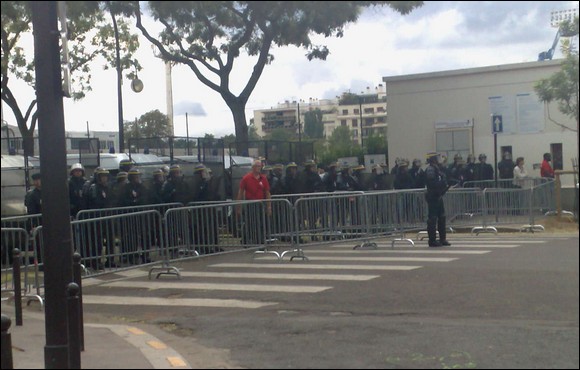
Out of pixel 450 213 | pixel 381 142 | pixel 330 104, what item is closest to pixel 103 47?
pixel 330 104

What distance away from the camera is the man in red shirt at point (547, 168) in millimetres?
6450

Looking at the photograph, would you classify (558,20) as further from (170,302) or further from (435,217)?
(435,217)

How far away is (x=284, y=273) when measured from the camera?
14164 millimetres

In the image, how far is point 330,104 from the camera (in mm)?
7434

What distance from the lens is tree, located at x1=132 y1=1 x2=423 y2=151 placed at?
5.44 m

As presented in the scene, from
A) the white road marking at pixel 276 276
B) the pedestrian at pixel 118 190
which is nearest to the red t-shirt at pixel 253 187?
the pedestrian at pixel 118 190

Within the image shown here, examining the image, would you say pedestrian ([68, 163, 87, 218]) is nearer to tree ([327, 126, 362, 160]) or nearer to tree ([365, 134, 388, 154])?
tree ([327, 126, 362, 160])

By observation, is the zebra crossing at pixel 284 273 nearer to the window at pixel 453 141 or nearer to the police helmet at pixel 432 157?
the police helmet at pixel 432 157

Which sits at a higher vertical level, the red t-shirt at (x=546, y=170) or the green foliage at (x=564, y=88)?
the green foliage at (x=564, y=88)

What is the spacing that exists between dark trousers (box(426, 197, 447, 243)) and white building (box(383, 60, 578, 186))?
10.0 metres

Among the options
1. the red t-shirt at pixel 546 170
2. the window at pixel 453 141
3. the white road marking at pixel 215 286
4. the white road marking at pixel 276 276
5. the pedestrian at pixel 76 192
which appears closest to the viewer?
the red t-shirt at pixel 546 170

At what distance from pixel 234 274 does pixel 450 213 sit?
6.90 m

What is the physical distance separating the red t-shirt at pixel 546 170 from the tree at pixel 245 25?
1.78 m

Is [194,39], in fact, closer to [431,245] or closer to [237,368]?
[237,368]
